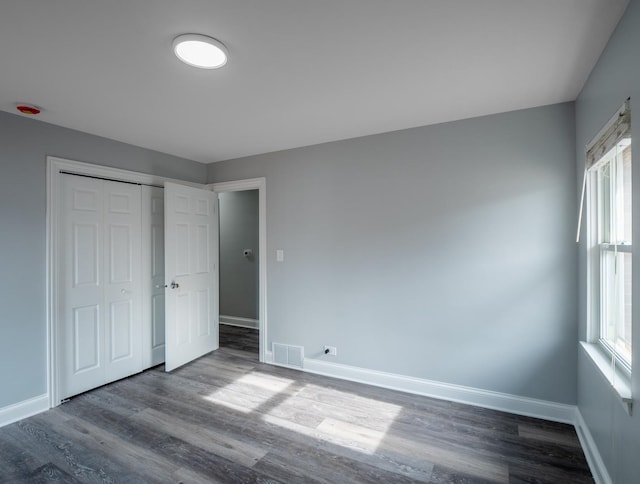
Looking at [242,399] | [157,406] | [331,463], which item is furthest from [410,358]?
[157,406]

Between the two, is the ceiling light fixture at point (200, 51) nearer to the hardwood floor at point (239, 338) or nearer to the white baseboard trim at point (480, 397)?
the white baseboard trim at point (480, 397)

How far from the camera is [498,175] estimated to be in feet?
8.67

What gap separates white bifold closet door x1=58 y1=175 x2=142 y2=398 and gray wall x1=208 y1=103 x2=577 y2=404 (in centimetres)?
153

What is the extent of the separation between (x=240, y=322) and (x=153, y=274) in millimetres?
2149

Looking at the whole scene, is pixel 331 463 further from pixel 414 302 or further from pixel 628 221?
pixel 628 221

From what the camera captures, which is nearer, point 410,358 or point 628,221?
point 628,221

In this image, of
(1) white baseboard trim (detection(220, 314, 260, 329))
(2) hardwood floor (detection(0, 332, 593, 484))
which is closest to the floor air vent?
(2) hardwood floor (detection(0, 332, 593, 484))

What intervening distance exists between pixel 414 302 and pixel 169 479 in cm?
224

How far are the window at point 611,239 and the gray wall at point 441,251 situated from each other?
0.95 feet

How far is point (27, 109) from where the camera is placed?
2.43 meters

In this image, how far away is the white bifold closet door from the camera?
291 cm

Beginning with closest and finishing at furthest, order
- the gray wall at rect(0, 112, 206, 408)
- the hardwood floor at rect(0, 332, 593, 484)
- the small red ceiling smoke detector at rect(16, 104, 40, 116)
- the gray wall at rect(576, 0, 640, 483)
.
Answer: the gray wall at rect(576, 0, 640, 483) → the hardwood floor at rect(0, 332, 593, 484) → the small red ceiling smoke detector at rect(16, 104, 40, 116) → the gray wall at rect(0, 112, 206, 408)

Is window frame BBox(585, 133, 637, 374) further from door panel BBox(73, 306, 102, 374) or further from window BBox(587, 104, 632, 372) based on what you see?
door panel BBox(73, 306, 102, 374)

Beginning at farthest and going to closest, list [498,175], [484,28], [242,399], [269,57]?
1. [242,399]
2. [498,175]
3. [269,57]
4. [484,28]
